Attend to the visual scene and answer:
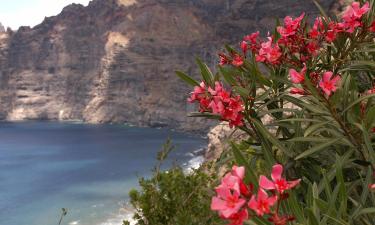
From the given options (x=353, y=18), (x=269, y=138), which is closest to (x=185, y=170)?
(x=353, y=18)

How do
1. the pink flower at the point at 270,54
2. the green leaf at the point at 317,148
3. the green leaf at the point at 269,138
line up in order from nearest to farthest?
1. the green leaf at the point at 317,148
2. the green leaf at the point at 269,138
3. the pink flower at the point at 270,54

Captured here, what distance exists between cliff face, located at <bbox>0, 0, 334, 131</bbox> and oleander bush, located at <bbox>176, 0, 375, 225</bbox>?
11566 cm

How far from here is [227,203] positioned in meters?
1.57

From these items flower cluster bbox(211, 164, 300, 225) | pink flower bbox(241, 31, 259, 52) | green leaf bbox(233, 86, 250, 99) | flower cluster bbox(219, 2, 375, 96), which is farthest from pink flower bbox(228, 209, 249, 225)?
pink flower bbox(241, 31, 259, 52)

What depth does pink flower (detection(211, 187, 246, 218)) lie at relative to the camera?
1541mm

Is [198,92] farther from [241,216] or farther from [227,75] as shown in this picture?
[241,216]

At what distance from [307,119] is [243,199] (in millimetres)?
1452

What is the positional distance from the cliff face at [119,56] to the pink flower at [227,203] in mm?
117533

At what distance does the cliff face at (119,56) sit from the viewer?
136m

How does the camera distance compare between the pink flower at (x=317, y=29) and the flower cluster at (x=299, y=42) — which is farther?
the pink flower at (x=317, y=29)

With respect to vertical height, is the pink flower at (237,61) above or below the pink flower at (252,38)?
below

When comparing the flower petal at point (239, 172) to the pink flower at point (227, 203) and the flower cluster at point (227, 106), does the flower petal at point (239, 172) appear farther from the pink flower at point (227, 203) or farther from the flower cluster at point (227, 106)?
the flower cluster at point (227, 106)

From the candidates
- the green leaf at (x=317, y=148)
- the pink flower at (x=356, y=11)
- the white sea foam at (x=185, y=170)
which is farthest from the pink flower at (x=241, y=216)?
the white sea foam at (x=185, y=170)

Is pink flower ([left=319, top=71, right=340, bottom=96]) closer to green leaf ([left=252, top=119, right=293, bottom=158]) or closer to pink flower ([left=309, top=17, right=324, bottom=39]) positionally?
green leaf ([left=252, top=119, right=293, bottom=158])
